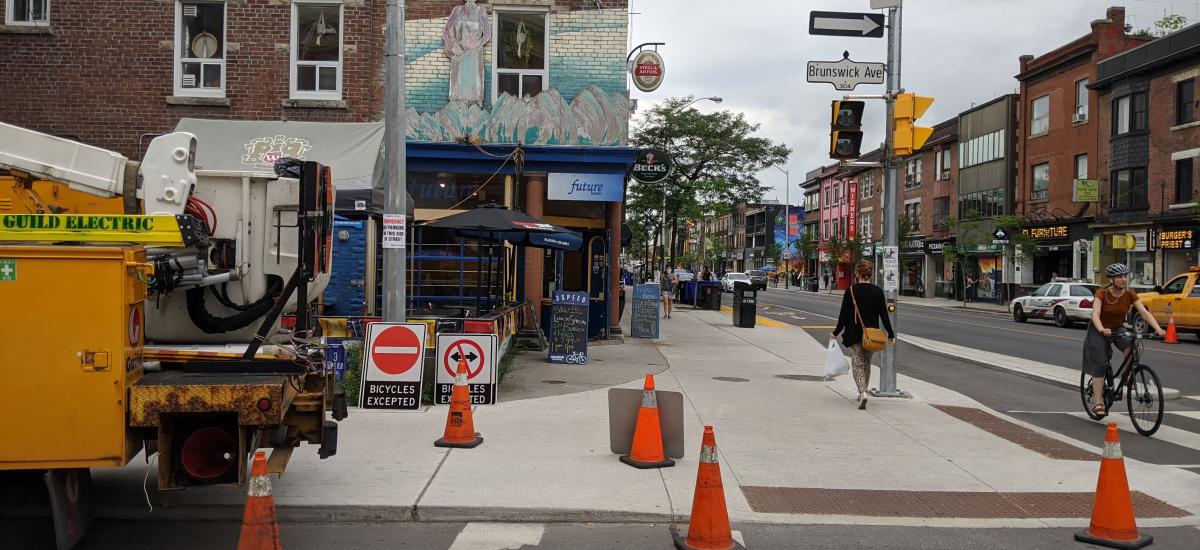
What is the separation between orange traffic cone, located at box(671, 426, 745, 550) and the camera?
5332 millimetres

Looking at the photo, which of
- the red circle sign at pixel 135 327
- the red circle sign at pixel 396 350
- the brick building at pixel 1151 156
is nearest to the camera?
the red circle sign at pixel 135 327

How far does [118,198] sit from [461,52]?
11445 millimetres

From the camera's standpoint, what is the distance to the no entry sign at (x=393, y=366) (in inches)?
371

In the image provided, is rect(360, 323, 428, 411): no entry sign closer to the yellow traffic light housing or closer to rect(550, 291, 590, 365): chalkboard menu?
rect(550, 291, 590, 365): chalkboard menu

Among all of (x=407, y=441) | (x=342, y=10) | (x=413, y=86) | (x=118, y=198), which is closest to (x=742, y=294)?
(x=413, y=86)

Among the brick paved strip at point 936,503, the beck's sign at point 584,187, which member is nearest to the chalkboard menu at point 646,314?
the beck's sign at point 584,187

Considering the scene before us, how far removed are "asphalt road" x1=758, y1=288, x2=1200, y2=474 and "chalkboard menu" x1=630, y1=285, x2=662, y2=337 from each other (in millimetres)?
4624

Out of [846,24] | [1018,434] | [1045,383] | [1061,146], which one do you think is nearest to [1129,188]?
[1061,146]

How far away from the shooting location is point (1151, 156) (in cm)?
3550

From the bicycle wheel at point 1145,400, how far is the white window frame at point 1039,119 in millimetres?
38135

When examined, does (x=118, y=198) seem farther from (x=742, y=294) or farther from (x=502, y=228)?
(x=742, y=294)

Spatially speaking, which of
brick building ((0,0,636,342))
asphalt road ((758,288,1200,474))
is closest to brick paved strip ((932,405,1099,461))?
asphalt road ((758,288,1200,474))

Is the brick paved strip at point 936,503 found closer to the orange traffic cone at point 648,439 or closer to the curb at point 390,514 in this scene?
the orange traffic cone at point 648,439

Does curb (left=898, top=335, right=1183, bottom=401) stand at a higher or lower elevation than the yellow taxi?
lower
